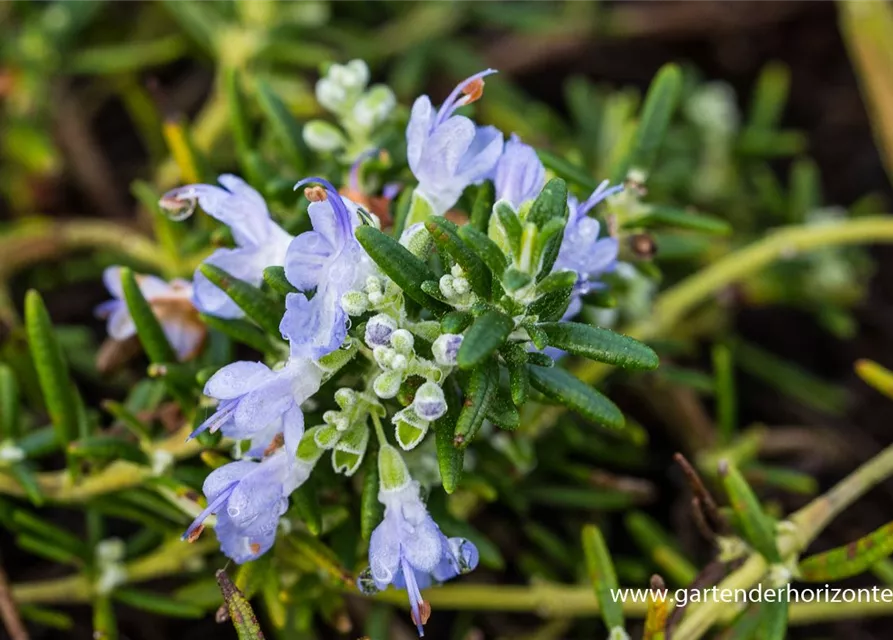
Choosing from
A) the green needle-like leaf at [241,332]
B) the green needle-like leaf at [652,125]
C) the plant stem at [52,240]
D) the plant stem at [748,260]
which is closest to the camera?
the green needle-like leaf at [241,332]

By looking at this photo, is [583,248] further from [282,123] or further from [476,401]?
[282,123]

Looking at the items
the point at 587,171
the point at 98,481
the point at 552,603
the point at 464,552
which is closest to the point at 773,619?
the point at 552,603

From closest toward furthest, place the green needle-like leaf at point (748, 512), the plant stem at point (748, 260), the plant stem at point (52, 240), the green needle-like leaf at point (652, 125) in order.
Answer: the green needle-like leaf at point (748, 512)
the green needle-like leaf at point (652, 125)
the plant stem at point (748, 260)
the plant stem at point (52, 240)

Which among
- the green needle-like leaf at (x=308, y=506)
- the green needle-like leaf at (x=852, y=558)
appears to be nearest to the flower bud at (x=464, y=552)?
the green needle-like leaf at (x=308, y=506)

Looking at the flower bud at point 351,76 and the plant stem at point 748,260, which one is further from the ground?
the flower bud at point 351,76

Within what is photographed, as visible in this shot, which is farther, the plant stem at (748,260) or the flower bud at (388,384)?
the plant stem at (748,260)

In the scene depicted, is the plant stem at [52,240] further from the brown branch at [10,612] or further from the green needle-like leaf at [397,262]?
the green needle-like leaf at [397,262]

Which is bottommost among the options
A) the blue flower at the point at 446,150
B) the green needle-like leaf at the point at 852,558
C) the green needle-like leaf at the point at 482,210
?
the green needle-like leaf at the point at 852,558
